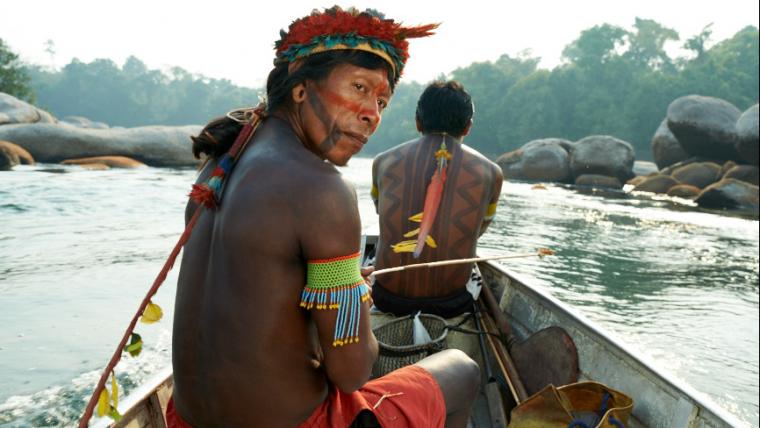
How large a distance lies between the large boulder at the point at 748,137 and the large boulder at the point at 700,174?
1494 mm

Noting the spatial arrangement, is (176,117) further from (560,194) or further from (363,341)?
(363,341)

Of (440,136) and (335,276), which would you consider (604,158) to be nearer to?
(440,136)

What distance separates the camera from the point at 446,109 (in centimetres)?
339

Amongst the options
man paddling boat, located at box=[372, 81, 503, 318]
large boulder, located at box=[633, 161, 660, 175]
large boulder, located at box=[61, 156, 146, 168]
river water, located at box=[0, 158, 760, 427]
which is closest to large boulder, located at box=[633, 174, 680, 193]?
large boulder, located at box=[633, 161, 660, 175]

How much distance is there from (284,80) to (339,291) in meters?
0.64

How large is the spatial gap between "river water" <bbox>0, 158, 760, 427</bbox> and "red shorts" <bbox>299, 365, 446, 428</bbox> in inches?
52.4

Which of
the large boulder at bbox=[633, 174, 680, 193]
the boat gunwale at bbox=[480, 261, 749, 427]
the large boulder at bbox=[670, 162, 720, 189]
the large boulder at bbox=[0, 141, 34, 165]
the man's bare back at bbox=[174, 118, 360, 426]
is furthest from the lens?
the large boulder at bbox=[633, 174, 680, 193]

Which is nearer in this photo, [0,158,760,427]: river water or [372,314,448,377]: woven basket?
[372,314,448,377]: woven basket

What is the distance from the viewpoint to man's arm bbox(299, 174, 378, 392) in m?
1.40

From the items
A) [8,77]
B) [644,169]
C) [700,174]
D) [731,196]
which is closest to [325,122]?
[731,196]

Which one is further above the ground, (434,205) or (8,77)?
(8,77)

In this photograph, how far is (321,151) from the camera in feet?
5.63

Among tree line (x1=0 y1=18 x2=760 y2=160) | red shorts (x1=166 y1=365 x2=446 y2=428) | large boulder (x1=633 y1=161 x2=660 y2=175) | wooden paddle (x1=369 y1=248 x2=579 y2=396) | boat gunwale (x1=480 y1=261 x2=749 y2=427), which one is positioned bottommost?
wooden paddle (x1=369 y1=248 x2=579 y2=396)

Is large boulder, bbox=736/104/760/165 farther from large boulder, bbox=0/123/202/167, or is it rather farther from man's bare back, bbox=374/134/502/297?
man's bare back, bbox=374/134/502/297
